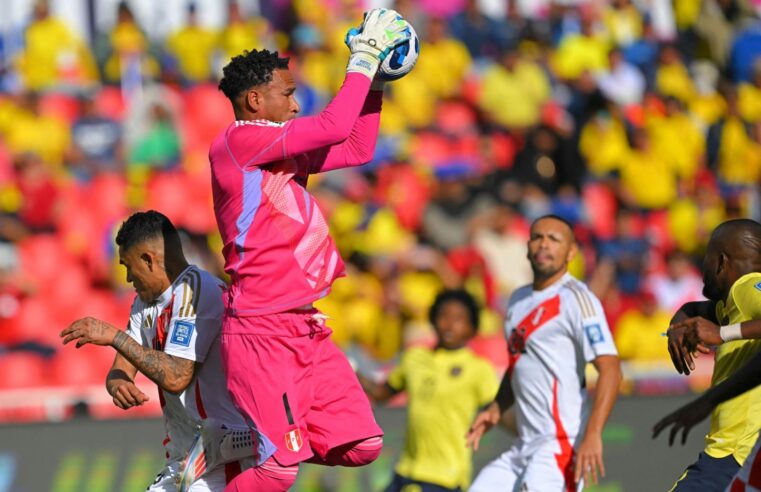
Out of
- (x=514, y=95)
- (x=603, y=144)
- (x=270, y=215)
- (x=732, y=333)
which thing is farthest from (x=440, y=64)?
(x=732, y=333)

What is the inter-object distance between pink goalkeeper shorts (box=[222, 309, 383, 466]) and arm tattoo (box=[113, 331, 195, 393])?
0.93 feet

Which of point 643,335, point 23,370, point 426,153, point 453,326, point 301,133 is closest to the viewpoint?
point 301,133

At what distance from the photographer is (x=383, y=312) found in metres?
12.2

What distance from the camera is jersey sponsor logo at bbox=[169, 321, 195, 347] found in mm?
5875

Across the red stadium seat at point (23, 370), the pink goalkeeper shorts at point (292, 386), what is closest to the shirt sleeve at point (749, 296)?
the pink goalkeeper shorts at point (292, 386)

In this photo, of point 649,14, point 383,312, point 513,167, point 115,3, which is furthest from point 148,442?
point 649,14

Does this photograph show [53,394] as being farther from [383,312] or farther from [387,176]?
[387,176]

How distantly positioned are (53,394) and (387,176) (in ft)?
16.5

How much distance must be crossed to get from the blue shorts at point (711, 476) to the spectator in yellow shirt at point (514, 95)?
31.2 ft

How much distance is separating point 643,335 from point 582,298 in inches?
215

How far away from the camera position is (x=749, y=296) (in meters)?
5.52

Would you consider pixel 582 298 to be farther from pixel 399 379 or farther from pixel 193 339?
pixel 193 339

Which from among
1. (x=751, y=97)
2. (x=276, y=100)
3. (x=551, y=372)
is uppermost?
(x=751, y=97)

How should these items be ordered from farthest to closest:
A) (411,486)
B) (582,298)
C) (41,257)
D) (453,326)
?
1. (41,257)
2. (453,326)
3. (411,486)
4. (582,298)
